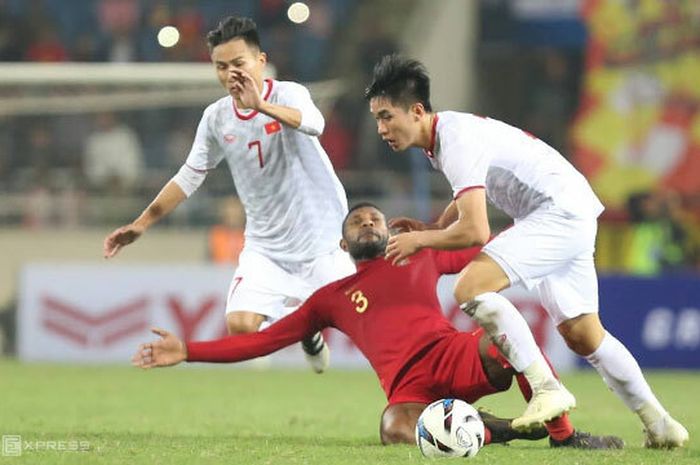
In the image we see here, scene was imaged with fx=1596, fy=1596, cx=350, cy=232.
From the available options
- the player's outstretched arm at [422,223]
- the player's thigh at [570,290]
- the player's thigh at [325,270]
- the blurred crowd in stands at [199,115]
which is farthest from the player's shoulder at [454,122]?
the blurred crowd in stands at [199,115]

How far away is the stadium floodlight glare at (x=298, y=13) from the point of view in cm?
2062

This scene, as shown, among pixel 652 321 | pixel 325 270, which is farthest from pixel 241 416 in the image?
pixel 652 321

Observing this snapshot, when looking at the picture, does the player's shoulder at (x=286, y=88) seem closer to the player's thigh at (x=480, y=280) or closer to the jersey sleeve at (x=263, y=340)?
the jersey sleeve at (x=263, y=340)

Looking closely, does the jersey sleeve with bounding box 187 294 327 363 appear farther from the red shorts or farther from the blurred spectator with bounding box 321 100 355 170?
the blurred spectator with bounding box 321 100 355 170

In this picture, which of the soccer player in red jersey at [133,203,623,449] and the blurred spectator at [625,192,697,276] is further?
the blurred spectator at [625,192,697,276]

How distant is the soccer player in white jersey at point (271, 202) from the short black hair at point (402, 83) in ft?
5.25

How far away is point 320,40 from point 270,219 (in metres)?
11.6

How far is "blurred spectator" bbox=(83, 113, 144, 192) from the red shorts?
33.0ft

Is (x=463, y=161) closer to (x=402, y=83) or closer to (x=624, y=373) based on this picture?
(x=402, y=83)

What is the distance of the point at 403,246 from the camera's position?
7258 mm

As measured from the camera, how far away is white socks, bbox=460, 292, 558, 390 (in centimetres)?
758

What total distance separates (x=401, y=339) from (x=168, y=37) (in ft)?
40.3

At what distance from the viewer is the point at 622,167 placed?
59.8ft

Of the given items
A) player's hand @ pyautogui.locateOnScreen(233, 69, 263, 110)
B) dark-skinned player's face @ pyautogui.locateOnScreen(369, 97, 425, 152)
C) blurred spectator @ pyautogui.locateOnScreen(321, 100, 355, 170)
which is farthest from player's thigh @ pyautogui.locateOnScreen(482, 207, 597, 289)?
blurred spectator @ pyautogui.locateOnScreen(321, 100, 355, 170)
